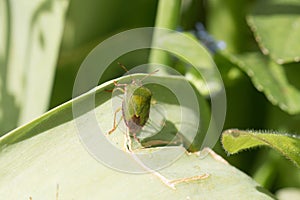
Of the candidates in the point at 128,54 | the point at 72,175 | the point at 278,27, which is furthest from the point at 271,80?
the point at 72,175

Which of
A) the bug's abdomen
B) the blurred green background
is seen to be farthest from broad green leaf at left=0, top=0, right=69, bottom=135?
the bug's abdomen

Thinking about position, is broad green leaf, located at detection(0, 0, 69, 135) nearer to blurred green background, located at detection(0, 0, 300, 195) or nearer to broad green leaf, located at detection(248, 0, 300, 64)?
blurred green background, located at detection(0, 0, 300, 195)

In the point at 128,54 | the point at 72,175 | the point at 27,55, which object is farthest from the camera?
the point at 128,54

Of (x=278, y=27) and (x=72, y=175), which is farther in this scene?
(x=278, y=27)

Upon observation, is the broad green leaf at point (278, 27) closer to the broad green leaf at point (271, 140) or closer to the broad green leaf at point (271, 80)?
the broad green leaf at point (271, 80)

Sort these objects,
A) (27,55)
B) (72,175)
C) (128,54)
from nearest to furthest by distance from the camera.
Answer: (72,175)
(27,55)
(128,54)

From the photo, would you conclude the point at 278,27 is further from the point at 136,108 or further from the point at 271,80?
the point at 136,108
